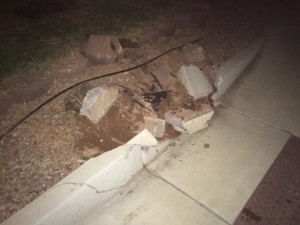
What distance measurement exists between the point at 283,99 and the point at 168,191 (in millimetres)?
2144

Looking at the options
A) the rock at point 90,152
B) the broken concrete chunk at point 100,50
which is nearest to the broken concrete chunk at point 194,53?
the broken concrete chunk at point 100,50

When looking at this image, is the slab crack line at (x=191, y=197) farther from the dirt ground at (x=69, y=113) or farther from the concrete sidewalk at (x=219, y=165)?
the dirt ground at (x=69, y=113)

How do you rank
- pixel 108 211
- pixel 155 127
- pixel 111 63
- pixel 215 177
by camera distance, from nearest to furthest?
pixel 108 211
pixel 215 177
pixel 155 127
pixel 111 63

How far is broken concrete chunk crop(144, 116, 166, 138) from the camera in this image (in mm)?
2900

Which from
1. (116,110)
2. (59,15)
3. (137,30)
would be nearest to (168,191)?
(116,110)

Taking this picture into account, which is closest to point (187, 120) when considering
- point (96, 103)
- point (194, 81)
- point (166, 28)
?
point (194, 81)

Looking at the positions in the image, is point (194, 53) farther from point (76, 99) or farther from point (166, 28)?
point (76, 99)

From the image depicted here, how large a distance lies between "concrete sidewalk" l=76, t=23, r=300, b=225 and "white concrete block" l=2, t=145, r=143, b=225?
97mm

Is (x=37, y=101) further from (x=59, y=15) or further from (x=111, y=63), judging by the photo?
(x=59, y=15)

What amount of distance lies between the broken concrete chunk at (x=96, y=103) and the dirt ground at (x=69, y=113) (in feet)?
0.21

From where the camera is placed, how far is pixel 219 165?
9.16 ft

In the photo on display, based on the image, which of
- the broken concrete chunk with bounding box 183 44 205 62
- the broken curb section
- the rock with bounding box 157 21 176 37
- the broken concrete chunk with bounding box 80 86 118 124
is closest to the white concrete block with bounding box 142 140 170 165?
the broken curb section

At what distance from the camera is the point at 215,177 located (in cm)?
268

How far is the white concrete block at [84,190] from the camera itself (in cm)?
207
